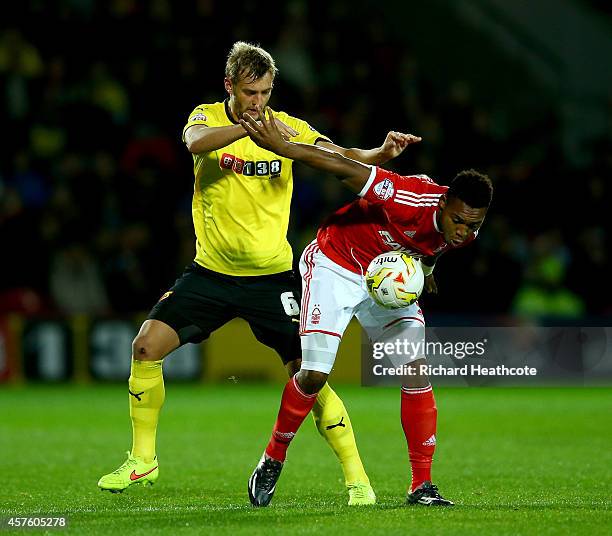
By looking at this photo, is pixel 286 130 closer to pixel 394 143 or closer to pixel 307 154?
pixel 307 154

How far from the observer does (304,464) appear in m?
8.91

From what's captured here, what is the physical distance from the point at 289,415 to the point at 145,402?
0.95 m

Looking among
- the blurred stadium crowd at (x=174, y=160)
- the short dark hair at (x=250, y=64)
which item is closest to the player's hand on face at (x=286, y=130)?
the short dark hair at (x=250, y=64)

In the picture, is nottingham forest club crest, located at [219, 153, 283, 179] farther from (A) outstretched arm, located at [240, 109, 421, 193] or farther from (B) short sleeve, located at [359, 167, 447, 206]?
(B) short sleeve, located at [359, 167, 447, 206]

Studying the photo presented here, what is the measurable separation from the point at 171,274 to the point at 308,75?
150 inches

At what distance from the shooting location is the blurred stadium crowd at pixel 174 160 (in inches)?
607

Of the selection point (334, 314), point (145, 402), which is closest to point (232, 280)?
point (334, 314)

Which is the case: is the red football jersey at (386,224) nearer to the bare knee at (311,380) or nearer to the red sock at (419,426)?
the bare knee at (311,380)

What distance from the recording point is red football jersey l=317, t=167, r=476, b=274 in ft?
21.7

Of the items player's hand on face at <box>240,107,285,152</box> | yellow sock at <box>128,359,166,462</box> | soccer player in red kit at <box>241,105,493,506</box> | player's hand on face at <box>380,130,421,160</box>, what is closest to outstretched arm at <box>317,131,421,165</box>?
player's hand on face at <box>380,130,421,160</box>

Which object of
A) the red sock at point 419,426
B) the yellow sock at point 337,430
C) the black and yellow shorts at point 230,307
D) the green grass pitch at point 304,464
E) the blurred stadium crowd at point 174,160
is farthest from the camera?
the blurred stadium crowd at point 174,160

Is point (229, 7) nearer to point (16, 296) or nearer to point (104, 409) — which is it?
point (16, 296)

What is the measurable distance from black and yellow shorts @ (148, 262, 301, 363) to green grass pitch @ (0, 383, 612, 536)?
3.03 feet

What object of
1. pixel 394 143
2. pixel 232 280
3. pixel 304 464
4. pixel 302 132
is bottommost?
pixel 304 464
